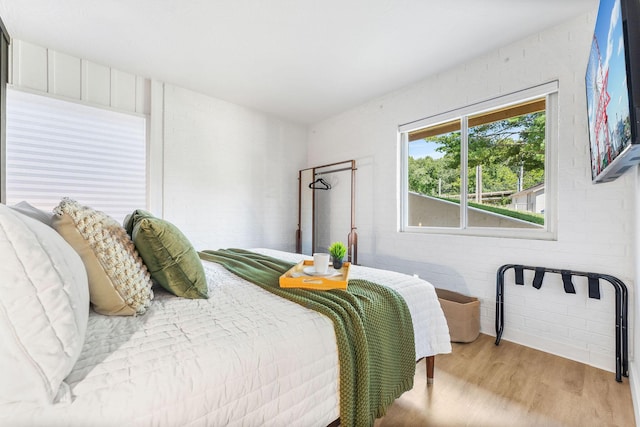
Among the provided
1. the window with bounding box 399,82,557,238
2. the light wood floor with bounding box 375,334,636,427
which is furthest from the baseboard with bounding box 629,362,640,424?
the window with bounding box 399,82,557,238

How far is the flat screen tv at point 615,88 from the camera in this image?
3.20 ft

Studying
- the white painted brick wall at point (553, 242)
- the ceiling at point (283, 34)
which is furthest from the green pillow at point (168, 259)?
the white painted brick wall at point (553, 242)

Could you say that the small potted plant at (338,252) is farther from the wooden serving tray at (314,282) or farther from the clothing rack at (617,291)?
the clothing rack at (617,291)

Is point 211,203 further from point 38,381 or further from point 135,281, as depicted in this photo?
point 38,381

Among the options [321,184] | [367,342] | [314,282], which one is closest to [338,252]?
[314,282]

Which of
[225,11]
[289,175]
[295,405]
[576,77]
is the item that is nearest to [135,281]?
[295,405]

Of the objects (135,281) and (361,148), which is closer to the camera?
(135,281)

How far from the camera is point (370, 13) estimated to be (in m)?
2.05

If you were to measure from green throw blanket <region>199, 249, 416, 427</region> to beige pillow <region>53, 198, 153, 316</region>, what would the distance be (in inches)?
22.3

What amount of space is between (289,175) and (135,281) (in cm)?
338

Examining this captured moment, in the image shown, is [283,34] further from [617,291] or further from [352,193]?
[617,291]

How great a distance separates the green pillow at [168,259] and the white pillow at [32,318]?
20.2 inches

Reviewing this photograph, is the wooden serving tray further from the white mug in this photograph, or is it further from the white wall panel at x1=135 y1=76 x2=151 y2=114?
the white wall panel at x1=135 y1=76 x2=151 y2=114

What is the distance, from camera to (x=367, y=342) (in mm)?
1124
